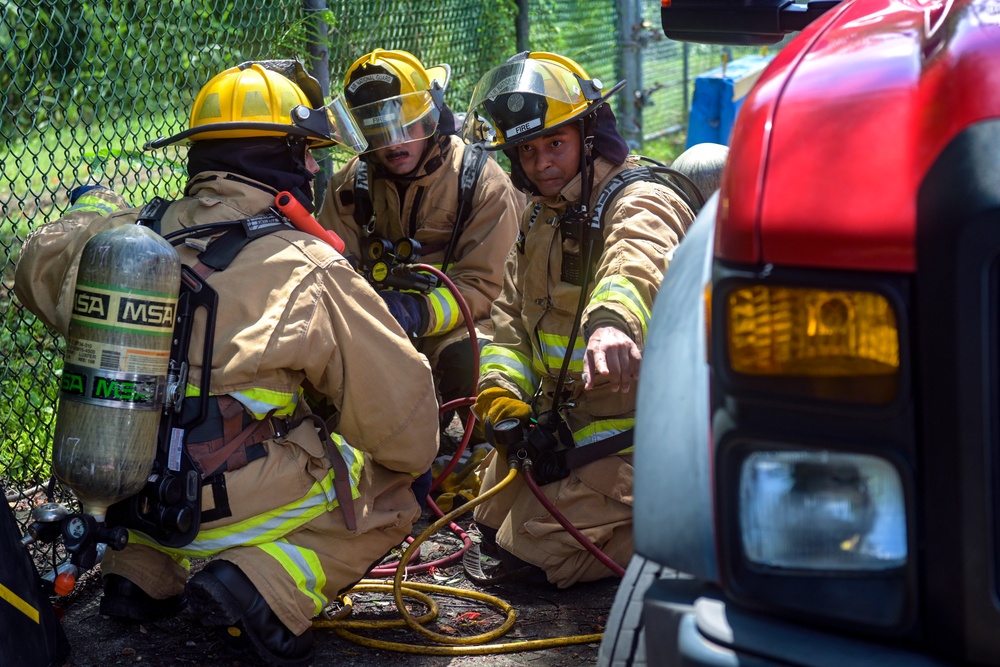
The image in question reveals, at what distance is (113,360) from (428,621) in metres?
1.31

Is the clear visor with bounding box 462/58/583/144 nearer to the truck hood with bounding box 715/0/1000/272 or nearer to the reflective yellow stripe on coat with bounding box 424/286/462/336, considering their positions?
the reflective yellow stripe on coat with bounding box 424/286/462/336

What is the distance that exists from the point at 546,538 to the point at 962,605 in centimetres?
232

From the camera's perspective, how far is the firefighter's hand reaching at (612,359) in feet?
9.11

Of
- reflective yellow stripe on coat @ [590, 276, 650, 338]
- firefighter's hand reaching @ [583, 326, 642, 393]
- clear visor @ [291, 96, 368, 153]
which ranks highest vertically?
clear visor @ [291, 96, 368, 153]

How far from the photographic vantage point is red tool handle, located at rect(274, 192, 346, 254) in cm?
315

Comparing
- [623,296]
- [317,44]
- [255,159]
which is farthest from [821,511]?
[317,44]

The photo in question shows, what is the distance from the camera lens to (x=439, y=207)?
15.9ft

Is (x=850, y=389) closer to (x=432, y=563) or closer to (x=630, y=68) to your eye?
(x=432, y=563)

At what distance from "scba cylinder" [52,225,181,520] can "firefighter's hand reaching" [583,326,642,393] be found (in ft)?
3.51

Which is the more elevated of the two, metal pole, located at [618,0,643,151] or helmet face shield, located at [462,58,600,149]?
metal pole, located at [618,0,643,151]

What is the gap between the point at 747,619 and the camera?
1.51 metres

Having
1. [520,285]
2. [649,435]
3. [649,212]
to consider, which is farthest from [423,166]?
[649,435]

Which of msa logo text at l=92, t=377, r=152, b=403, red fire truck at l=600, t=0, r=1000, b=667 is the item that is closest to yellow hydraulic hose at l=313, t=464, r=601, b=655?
msa logo text at l=92, t=377, r=152, b=403

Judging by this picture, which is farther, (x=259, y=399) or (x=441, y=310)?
(x=441, y=310)
